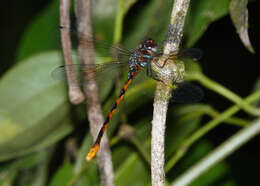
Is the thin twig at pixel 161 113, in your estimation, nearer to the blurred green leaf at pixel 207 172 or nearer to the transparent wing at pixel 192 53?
the transparent wing at pixel 192 53

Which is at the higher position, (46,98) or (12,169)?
(46,98)

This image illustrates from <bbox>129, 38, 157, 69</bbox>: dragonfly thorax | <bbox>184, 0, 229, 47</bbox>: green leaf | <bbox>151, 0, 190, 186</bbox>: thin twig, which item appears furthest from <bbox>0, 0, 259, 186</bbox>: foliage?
<bbox>151, 0, 190, 186</bbox>: thin twig

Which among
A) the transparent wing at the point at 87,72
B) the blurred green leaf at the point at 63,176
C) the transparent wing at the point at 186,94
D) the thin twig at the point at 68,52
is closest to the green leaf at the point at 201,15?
the transparent wing at the point at 186,94

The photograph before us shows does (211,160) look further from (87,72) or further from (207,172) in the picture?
(87,72)

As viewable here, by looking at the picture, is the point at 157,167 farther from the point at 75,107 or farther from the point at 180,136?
the point at 180,136

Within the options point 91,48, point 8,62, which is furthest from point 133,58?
point 8,62

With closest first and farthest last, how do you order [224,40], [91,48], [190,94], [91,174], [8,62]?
[190,94] → [91,48] → [91,174] → [224,40] → [8,62]
